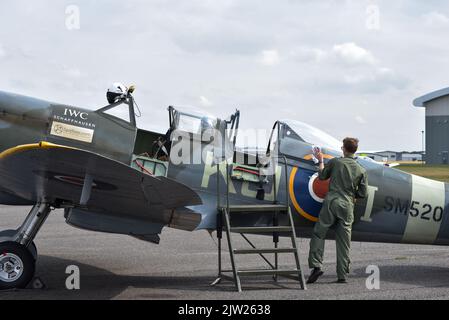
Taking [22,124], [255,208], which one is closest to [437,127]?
[255,208]

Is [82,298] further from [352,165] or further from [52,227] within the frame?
[52,227]

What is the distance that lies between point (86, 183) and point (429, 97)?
7142 cm

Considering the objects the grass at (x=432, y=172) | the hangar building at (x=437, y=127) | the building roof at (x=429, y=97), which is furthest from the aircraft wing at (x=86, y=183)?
the building roof at (x=429, y=97)

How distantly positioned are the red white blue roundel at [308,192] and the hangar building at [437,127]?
66.2m

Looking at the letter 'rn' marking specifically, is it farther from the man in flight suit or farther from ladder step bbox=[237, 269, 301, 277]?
ladder step bbox=[237, 269, 301, 277]

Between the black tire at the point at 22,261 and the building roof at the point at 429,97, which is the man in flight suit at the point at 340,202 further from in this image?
the building roof at the point at 429,97

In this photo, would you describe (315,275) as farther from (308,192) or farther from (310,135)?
(310,135)

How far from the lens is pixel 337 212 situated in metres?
7.61

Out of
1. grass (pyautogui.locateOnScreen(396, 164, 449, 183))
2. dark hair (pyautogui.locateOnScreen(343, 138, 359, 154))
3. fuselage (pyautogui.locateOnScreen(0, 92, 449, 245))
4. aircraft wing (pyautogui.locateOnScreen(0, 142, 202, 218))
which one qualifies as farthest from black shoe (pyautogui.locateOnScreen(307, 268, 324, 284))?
grass (pyautogui.locateOnScreen(396, 164, 449, 183))

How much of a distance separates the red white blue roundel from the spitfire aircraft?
1 centimetres

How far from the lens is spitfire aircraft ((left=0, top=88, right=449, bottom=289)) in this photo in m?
7.23

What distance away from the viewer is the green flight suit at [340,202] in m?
7.61
